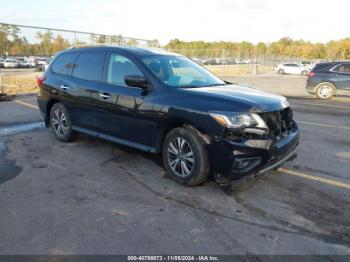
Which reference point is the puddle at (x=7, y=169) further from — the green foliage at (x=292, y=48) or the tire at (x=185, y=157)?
the green foliage at (x=292, y=48)

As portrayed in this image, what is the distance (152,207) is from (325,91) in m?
13.0

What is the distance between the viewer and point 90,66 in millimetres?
5695

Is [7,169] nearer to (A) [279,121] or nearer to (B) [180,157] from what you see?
(B) [180,157]

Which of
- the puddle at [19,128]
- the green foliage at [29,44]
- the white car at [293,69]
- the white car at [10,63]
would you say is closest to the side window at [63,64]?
the puddle at [19,128]

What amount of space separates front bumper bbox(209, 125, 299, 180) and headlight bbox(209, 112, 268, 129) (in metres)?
0.18

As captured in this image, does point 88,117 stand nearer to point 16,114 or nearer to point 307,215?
point 307,215

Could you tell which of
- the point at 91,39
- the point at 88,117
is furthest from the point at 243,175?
the point at 91,39

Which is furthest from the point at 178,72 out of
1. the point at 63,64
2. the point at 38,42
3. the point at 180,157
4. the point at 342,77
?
the point at 38,42

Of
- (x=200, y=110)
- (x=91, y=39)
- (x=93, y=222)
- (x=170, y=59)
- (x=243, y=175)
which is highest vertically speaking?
(x=91, y=39)

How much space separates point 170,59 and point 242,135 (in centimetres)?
201

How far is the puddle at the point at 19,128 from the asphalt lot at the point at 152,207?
1.39 m

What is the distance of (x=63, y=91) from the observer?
20.1ft

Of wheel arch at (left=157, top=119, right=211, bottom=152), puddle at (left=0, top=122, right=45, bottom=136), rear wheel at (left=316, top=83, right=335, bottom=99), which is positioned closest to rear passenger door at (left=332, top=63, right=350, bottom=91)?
rear wheel at (left=316, top=83, right=335, bottom=99)

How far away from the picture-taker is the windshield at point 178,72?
4809 mm
